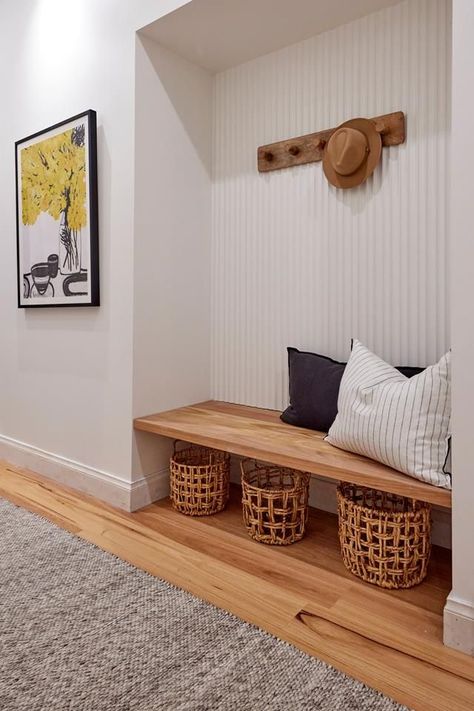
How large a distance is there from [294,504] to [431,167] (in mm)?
1381

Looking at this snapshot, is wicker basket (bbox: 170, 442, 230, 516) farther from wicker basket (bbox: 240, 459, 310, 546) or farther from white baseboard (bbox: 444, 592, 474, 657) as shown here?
white baseboard (bbox: 444, 592, 474, 657)

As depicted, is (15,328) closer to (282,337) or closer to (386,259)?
(282,337)

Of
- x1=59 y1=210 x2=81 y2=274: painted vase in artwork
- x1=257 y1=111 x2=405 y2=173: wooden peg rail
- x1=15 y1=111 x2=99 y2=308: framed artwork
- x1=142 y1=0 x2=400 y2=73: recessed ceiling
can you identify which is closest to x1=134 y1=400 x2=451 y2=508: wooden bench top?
x1=15 y1=111 x2=99 y2=308: framed artwork

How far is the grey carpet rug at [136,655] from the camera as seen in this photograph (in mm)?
1182

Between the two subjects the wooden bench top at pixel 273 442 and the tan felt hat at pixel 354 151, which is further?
the tan felt hat at pixel 354 151

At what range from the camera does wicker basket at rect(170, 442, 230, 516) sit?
2.20 m

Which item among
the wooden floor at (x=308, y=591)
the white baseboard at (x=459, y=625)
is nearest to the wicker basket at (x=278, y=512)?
the wooden floor at (x=308, y=591)

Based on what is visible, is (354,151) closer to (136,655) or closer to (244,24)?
(244,24)

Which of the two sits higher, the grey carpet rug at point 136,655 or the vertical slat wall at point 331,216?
the vertical slat wall at point 331,216

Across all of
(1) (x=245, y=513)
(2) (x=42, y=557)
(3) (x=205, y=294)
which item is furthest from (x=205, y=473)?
(3) (x=205, y=294)

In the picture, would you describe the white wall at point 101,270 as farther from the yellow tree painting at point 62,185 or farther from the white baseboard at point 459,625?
the white baseboard at point 459,625

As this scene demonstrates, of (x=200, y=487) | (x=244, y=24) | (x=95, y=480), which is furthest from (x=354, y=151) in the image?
(x=95, y=480)

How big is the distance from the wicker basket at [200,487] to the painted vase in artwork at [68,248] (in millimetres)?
1049

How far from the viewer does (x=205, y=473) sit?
219 cm
